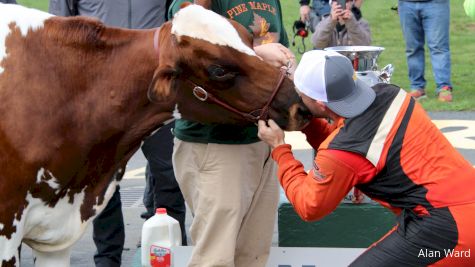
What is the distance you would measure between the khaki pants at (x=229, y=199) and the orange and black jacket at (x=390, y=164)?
0.55 metres

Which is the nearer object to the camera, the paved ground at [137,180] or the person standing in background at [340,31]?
the paved ground at [137,180]

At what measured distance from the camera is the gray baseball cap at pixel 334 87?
4.32 metres

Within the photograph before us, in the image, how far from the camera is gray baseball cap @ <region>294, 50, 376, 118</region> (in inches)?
170

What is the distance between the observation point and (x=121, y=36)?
14.0 feet

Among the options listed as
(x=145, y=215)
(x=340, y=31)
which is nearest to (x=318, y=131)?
(x=145, y=215)

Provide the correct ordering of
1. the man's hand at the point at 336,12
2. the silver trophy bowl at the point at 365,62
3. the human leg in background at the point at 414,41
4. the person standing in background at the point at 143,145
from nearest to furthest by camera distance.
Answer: the silver trophy bowl at the point at 365,62, the person standing in background at the point at 143,145, the man's hand at the point at 336,12, the human leg in background at the point at 414,41

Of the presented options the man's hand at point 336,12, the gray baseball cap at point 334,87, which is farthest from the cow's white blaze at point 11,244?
the man's hand at point 336,12

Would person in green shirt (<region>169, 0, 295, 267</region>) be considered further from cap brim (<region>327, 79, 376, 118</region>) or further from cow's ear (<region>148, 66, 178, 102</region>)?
cow's ear (<region>148, 66, 178, 102</region>)

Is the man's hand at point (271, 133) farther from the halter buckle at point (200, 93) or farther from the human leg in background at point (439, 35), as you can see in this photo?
the human leg in background at point (439, 35)

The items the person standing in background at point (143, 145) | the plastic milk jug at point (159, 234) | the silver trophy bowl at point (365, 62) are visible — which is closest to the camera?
the plastic milk jug at point (159, 234)

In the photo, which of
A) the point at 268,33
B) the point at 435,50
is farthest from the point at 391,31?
the point at 268,33

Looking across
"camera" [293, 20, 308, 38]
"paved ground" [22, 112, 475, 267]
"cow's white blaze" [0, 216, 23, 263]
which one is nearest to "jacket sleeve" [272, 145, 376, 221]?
"cow's white blaze" [0, 216, 23, 263]

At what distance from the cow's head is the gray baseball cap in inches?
2.9

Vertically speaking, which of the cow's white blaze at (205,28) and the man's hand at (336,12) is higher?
the cow's white blaze at (205,28)
